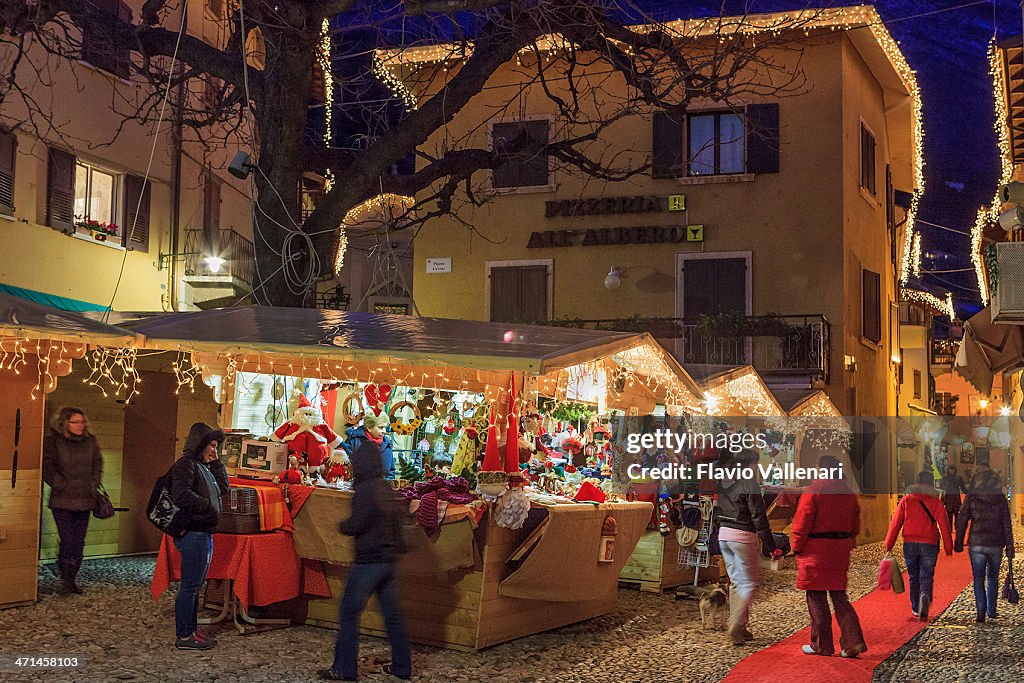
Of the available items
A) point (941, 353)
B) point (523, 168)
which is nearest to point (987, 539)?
point (523, 168)

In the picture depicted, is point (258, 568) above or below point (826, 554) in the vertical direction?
below

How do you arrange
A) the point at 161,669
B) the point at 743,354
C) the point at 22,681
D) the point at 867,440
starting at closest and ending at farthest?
the point at 22,681 < the point at 161,669 < the point at 743,354 < the point at 867,440

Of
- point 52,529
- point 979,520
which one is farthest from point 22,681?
point 979,520

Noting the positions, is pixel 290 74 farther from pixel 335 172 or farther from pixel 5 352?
pixel 5 352

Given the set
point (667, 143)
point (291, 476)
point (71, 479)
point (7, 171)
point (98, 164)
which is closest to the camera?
point (291, 476)

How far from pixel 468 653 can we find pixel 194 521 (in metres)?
2.19

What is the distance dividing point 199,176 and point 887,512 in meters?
15.1

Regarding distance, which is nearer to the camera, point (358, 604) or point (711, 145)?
point (358, 604)

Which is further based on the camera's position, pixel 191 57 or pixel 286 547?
pixel 191 57

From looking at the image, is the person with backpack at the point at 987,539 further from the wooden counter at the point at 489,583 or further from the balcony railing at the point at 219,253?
the balcony railing at the point at 219,253

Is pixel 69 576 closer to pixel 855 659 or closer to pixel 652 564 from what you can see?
pixel 652 564

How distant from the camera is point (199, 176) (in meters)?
20.3

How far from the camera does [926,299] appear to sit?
31.2m

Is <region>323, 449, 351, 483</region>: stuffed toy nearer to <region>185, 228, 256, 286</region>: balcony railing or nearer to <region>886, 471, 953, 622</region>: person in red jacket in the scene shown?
<region>886, 471, 953, 622</region>: person in red jacket
